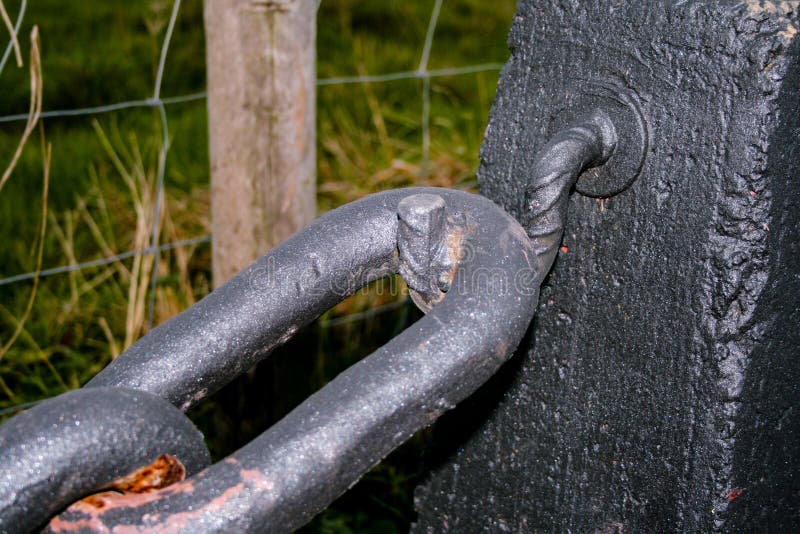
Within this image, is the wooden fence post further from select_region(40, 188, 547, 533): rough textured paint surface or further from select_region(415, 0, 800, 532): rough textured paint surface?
select_region(40, 188, 547, 533): rough textured paint surface

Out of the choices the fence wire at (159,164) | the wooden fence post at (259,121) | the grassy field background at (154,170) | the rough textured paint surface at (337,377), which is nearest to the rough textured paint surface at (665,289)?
the rough textured paint surface at (337,377)

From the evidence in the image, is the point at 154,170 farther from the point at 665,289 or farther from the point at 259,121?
the point at 665,289

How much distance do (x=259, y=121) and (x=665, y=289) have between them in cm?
93

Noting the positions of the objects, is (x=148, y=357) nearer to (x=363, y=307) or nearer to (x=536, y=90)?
(x=536, y=90)

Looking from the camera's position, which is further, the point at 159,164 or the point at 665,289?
the point at 159,164

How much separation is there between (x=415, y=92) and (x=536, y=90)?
267 centimetres

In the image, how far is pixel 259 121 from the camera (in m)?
1.75

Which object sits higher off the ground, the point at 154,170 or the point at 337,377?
the point at 337,377

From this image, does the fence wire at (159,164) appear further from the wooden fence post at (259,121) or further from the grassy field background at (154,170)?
the wooden fence post at (259,121)

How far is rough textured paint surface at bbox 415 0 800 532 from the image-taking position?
1.00m

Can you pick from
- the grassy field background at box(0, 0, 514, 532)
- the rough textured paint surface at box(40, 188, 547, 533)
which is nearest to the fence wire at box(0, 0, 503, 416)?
the grassy field background at box(0, 0, 514, 532)

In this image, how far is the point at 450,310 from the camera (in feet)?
2.69

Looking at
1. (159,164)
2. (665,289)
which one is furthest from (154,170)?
(665,289)

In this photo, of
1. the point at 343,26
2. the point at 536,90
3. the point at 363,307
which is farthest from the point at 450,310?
the point at 343,26
